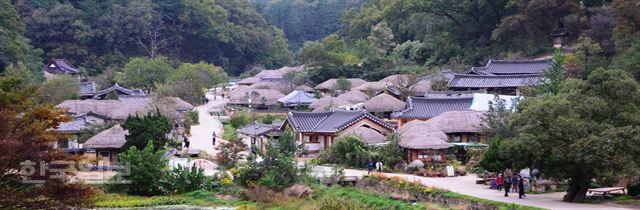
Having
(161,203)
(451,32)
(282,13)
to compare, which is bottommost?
(161,203)

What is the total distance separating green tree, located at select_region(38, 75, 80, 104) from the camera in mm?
43122

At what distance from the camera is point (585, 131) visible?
1938 centimetres

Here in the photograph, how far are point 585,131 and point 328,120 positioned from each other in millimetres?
15065

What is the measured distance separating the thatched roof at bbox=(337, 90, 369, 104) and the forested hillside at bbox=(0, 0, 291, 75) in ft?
72.5

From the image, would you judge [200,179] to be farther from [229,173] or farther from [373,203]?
[373,203]

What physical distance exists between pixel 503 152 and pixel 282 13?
84537 millimetres

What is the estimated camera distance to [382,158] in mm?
28328

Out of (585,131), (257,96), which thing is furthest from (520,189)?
(257,96)

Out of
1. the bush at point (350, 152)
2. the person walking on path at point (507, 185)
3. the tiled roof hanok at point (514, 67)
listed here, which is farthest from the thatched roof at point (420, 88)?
the person walking on path at point (507, 185)

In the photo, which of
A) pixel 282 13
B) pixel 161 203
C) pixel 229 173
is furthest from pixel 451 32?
pixel 282 13

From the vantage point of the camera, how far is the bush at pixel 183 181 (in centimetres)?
2542

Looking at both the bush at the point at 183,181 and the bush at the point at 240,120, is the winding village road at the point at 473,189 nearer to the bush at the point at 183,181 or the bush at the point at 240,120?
the bush at the point at 183,181

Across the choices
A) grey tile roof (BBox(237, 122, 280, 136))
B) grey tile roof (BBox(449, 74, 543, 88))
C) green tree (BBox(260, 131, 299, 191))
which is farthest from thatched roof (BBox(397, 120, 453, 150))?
grey tile roof (BBox(449, 74, 543, 88))

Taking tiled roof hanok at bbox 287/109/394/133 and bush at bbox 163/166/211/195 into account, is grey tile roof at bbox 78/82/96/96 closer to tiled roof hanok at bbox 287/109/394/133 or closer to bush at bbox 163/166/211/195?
tiled roof hanok at bbox 287/109/394/133
